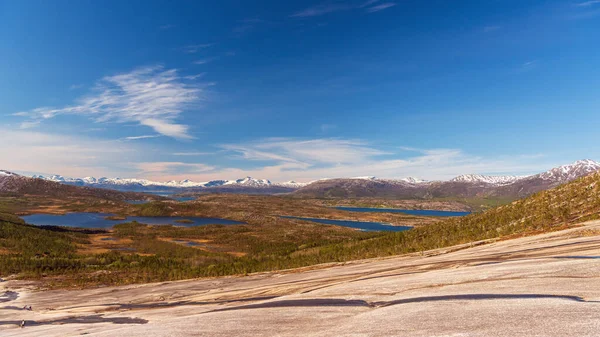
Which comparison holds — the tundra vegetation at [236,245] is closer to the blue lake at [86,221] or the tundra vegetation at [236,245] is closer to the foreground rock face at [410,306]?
the foreground rock face at [410,306]

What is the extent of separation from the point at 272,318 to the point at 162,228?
Answer: 112143mm

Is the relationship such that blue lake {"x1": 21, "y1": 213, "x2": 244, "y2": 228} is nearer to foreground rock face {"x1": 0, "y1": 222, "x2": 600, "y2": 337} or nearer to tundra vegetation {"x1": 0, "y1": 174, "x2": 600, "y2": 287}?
tundra vegetation {"x1": 0, "y1": 174, "x2": 600, "y2": 287}

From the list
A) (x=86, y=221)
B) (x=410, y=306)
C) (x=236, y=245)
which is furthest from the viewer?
(x=86, y=221)

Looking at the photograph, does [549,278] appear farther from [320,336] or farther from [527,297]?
[320,336]

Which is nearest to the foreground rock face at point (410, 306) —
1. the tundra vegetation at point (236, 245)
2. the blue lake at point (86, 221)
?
the tundra vegetation at point (236, 245)

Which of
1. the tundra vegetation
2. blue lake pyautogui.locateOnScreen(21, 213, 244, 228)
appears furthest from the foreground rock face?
blue lake pyautogui.locateOnScreen(21, 213, 244, 228)

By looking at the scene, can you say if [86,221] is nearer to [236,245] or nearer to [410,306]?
[236,245]

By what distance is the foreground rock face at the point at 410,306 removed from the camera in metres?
6.00

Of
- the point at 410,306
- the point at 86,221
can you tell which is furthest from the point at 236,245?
the point at 86,221

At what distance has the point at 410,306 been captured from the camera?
7.77 m

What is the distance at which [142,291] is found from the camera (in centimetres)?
1878

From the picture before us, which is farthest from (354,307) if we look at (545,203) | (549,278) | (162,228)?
(162,228)

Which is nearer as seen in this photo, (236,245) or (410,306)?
(410,306)

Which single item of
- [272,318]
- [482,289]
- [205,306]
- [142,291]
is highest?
[482,289]
